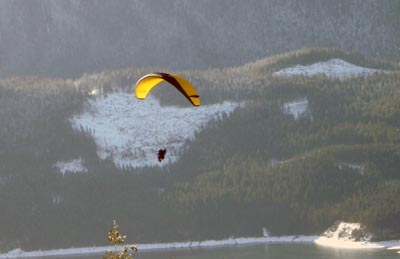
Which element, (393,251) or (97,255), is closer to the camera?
(393,251)

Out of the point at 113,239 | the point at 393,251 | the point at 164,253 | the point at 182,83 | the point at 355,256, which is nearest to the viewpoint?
the point at 113,239

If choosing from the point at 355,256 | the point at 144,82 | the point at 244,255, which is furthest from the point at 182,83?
the point at 244,255

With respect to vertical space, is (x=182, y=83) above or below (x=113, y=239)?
above

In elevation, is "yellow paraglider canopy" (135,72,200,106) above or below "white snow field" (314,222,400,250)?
above

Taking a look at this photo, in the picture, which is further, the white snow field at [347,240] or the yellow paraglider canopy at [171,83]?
the white snow field at [347,240]

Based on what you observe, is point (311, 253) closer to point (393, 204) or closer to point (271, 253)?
point (271, 253)

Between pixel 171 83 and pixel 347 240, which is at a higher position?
pixel 171 83

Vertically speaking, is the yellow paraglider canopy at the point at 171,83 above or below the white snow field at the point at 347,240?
above

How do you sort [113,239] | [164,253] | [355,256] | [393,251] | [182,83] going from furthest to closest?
1. [164,253]
2. [393,251]
3. [355,256]
4. [182,83]
5. [113,239]

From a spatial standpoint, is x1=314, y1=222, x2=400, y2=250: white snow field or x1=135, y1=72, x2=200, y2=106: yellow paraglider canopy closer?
x1=135, y1=72, x2=200, y2=106: yellow paraglider canopy

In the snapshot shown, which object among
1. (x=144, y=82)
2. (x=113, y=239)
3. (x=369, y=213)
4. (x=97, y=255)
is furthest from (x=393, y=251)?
(x=113, y=239)

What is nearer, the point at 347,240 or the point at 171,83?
the point at 171,83
